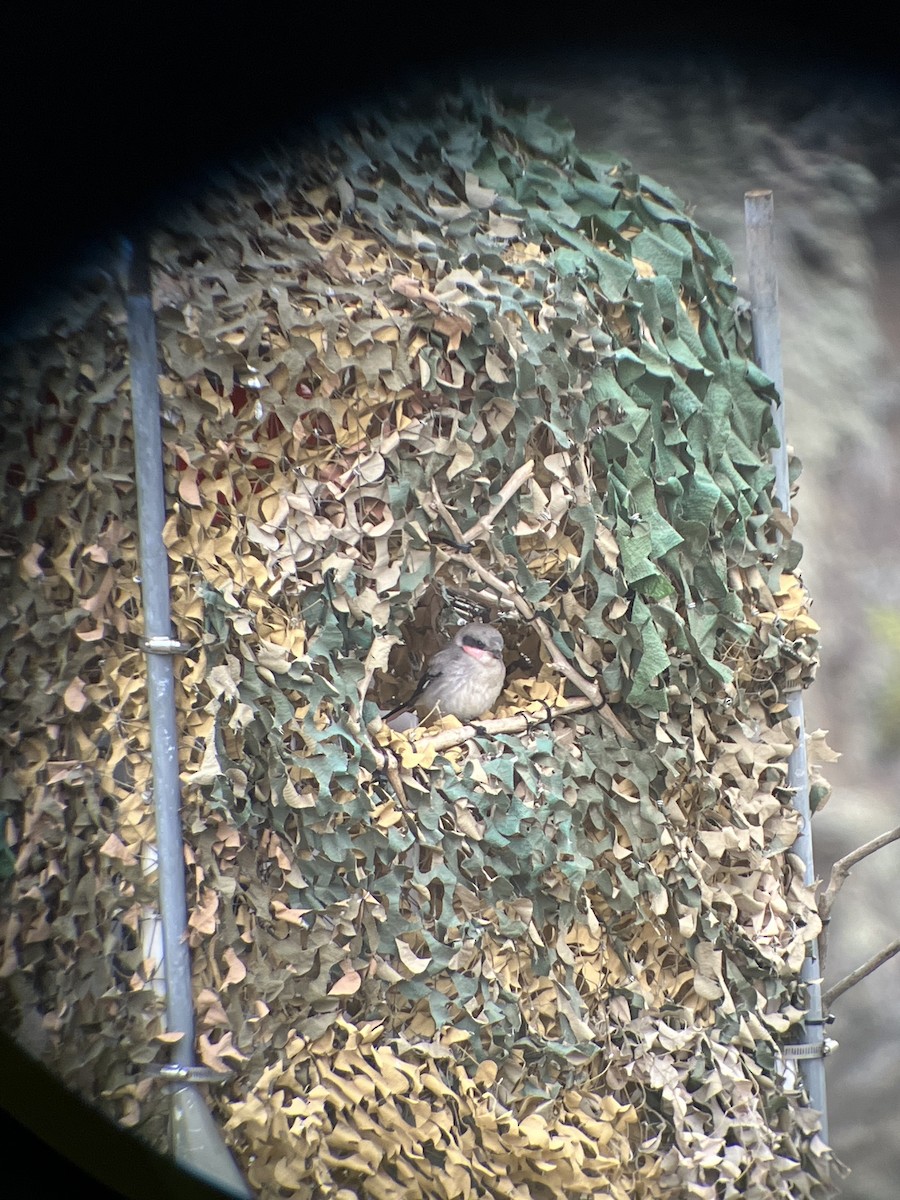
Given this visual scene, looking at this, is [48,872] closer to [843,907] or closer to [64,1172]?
[64,1172]

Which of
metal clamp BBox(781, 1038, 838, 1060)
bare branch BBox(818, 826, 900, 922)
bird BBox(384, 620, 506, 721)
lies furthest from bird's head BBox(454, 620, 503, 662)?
metal clamp BBox(781, 1038, 838, 1060)

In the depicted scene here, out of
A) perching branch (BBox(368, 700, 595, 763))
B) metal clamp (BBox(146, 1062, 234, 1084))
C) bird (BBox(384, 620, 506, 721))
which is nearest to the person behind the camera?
metal clamp (BBox(146, 1062, 234, 1084))

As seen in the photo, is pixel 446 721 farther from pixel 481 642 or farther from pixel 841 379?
pixel 841 379

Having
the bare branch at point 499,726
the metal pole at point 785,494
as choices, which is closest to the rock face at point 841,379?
the metal pole at point 785,494

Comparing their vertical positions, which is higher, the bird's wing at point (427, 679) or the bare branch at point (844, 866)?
the bird's wing at point (427, 679)

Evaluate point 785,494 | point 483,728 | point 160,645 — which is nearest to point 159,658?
point 160,645

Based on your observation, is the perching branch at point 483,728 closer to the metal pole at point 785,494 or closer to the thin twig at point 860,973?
the metal pole at point 785,494

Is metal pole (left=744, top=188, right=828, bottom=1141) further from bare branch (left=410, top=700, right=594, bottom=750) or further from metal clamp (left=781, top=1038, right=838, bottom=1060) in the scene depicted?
bare branch (left=410, top=700, right=594, bottom=750)
